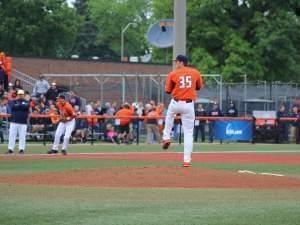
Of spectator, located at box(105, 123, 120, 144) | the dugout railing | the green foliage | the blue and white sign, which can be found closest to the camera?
the dugout railing

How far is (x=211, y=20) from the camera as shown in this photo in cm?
6172

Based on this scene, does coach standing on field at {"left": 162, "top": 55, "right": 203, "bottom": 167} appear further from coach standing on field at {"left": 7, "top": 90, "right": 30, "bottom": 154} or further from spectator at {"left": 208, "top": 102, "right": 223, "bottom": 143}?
spectator at {"left": 208, "top": 102, "right": 223, "bottom": 143}

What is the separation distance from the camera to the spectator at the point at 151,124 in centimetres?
3391

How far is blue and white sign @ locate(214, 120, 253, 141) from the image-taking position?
116ft

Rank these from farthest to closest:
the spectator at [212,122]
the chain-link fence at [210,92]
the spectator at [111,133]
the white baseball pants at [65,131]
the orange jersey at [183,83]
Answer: the chain-link fence at [210,92] → the spectator at [212,122] → the spectator at [111,133] → the white baseball pants at [65,131] → the orange jersey at [183,83]

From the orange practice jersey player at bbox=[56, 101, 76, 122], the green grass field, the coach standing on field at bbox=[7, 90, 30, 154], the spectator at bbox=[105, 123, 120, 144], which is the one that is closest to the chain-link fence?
the spectator at bbox=[105, 123, 120, 144]

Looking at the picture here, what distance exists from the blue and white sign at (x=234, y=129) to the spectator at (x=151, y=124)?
8.69 feet

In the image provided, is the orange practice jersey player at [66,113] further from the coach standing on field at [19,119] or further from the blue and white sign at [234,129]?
the blue and white sign at [234,129]

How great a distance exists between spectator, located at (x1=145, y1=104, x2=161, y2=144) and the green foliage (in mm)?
35314

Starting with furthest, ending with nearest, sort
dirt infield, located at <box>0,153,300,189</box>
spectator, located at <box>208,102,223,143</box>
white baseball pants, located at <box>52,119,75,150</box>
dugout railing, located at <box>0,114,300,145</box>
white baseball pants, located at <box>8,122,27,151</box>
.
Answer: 1. spectator, located at <box>208,102,223,143</box>
2. dugout railing, located at <box>0,114,300,145</box>
3. white baseball pants, located at <box>8,122,27,151</box>
4. white baseball pants, located at <box>52,119,75,150</box>
5. dirt infield, located at <box>0,153,300,189</box>

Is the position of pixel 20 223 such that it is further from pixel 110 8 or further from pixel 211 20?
pixel 110 8

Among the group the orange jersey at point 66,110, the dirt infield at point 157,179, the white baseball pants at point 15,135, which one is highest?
the orange jersey at point 66,110

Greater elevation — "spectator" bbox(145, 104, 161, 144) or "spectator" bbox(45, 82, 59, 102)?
"spectator" bbox(45, 82, 59, 102)

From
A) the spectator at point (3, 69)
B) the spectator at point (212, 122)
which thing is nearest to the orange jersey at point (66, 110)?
the spectator at point (3, 69)
